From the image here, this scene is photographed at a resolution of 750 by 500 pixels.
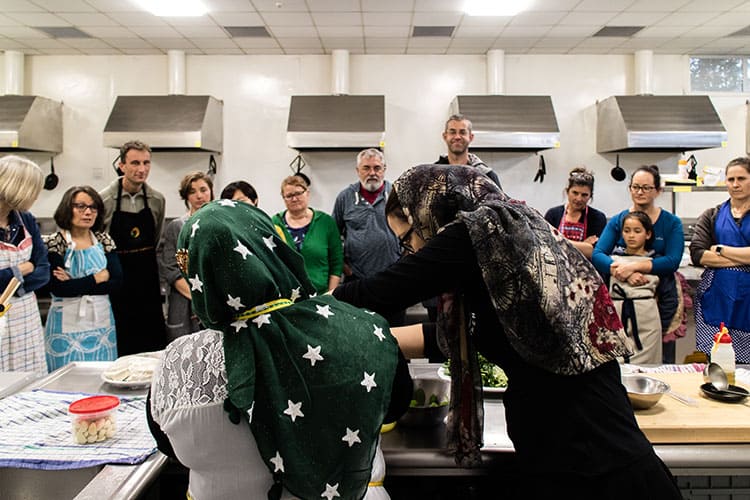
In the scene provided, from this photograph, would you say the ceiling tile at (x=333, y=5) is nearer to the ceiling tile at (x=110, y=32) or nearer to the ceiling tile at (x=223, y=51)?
the ceiling tile at (x=223, y=51)

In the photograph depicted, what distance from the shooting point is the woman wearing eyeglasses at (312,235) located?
11.3ft

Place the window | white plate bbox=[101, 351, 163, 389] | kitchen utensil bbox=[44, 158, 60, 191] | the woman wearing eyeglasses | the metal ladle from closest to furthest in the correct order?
the metal ladle
white plate bbox=[101, 351, 163, 389]
the woman wearing eyeglasses
kitchen utensil bbox=[44, 158, 60, 191]
the window

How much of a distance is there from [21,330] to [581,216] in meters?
3.23

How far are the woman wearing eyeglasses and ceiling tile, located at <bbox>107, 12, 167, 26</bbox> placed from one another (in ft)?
7.26

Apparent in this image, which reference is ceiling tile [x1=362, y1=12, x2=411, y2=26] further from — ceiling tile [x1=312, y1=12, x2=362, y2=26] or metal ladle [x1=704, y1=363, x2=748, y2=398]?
metal ladle [x1=704, y1=363, x2=748, y2=398]

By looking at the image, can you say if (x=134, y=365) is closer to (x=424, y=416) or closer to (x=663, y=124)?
(x=424, y=416)

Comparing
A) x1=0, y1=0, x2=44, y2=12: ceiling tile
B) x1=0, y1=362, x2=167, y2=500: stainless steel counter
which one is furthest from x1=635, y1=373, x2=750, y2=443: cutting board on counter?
x1=0, y1=0, x2=44, y2=12: ceiling tile

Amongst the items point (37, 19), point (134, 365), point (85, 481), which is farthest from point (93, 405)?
point (37, 19)

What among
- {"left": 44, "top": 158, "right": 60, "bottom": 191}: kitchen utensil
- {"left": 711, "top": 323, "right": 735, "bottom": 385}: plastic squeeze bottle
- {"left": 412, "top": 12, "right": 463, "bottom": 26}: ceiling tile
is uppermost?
{"left": 412, "top": 12, "right": 463, "bottom": 26}: ceiling tile

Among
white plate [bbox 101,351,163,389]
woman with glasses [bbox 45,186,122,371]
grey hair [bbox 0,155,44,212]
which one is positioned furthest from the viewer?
woman with glasses [bbox 45,186,122,371]

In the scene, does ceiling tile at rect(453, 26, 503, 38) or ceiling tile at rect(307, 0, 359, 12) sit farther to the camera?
ceiling tile at rect(453, 26, 503, 38)

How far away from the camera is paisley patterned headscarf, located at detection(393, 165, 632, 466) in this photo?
109cm

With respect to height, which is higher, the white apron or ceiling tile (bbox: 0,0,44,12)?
ceiling tile (bbox: 0,0,44,12)

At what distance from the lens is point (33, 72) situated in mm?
5676
